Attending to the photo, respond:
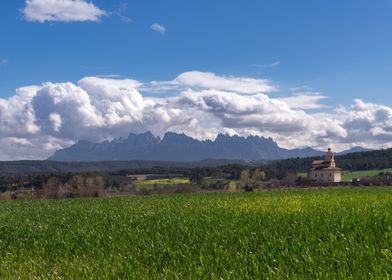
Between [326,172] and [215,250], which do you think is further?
[326,172]

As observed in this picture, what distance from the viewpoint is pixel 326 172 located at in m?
161

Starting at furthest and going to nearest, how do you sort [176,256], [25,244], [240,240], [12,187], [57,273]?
[12,187] < [25,244] < [240,240] < [176,256] < [57,273]

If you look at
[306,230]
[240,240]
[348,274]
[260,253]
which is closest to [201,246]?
[240,240]

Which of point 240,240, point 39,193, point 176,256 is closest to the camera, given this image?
point 176,256

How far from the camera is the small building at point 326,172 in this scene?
523 feet

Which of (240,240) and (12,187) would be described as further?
(12,187)

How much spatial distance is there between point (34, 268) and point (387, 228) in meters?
13.5

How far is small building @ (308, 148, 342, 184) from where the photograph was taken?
159 metres

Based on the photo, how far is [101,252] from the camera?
18828mm

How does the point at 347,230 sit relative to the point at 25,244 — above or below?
above

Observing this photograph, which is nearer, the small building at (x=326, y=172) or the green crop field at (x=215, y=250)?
the green crop field at (x=215, y=250)

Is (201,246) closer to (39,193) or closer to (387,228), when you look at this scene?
(387,228)

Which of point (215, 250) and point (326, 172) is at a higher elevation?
point (215, 250)

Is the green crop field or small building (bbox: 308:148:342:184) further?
small building (bbox: 308:148:342:184)
